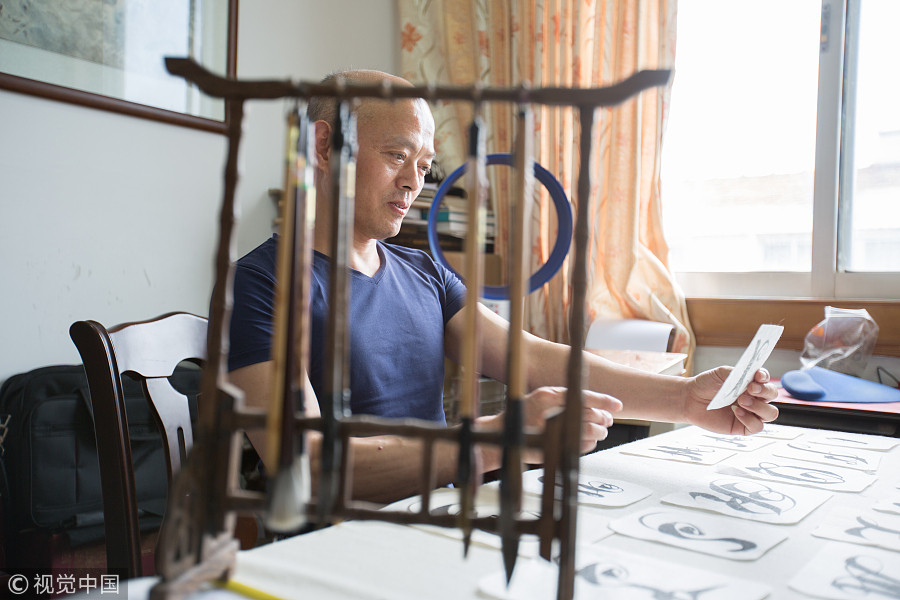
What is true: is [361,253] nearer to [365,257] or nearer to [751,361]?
[365,257]

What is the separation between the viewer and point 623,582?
55 centimetres

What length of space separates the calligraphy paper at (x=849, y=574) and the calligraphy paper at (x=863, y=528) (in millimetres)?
20

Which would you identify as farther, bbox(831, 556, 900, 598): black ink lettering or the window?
the window

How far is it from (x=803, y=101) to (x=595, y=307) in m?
0.87

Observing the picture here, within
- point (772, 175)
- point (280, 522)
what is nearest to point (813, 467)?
point (280, 522)

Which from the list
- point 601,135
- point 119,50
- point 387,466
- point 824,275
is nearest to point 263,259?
point 387,466

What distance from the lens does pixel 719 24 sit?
216cm

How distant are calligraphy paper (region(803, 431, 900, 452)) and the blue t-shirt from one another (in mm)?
Result: 637

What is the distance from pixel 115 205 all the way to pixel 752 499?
1.71 meters

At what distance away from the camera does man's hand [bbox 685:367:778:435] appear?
973 millimetres

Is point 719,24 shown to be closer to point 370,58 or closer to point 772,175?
point 772,175

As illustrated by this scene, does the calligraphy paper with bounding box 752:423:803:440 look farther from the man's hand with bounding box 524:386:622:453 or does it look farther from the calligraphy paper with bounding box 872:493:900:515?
the man's hand with bounding box 524:386:622:453

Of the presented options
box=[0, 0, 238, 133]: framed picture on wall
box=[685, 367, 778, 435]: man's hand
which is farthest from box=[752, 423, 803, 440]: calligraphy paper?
box=[0, 0, 238, 133]: framed picture on wall

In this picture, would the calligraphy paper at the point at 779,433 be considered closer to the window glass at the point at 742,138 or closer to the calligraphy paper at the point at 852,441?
the calligraphy paper at the point at 852,441
